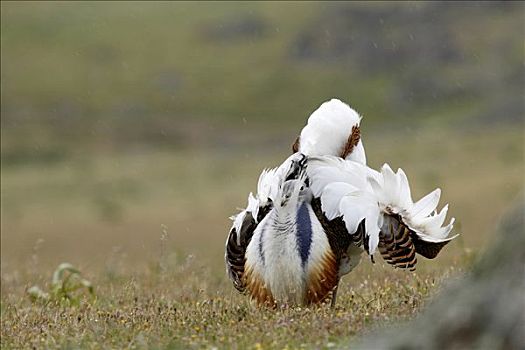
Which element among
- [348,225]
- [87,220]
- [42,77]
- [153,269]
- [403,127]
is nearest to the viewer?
[348,225]

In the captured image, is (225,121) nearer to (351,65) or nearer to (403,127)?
(403,127)

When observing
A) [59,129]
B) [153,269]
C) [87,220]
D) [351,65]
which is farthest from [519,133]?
[351,65]

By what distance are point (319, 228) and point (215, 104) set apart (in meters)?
60.6

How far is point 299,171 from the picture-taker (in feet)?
20.5

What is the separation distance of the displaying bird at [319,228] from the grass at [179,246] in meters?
0.21

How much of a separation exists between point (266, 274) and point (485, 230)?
11879mm

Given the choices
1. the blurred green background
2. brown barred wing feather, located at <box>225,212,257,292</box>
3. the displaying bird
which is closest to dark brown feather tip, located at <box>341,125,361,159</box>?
the displaying bird

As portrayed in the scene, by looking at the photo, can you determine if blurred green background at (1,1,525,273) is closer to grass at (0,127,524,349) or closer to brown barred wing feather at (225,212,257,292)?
grass at (0,127,524,349)

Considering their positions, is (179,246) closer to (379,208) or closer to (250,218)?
(250,218)

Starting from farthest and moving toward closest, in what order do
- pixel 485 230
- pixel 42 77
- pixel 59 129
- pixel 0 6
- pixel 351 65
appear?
pixel 0 6 → pixel 351 65 → pixel 42 77 → pixel 59 129 → pixel 485 230

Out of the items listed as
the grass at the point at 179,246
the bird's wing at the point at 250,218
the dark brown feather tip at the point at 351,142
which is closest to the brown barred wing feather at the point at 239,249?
the bird's wing at the point at 250,218

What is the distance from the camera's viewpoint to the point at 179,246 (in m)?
16.7

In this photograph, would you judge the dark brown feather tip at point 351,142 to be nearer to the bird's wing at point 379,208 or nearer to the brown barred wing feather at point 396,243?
the bird's wing at point 379,208

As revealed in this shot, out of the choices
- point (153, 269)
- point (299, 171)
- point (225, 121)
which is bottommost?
point (225, 121)
